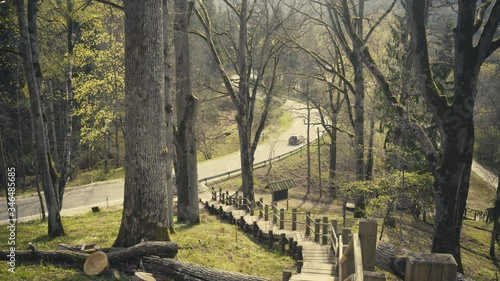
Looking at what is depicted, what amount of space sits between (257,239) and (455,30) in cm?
1016

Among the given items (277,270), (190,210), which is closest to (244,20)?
(190,210)

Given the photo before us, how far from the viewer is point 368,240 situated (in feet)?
13.4

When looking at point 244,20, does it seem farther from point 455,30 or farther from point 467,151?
point 467,151

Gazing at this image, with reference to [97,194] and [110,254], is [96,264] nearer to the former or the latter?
[110,254]

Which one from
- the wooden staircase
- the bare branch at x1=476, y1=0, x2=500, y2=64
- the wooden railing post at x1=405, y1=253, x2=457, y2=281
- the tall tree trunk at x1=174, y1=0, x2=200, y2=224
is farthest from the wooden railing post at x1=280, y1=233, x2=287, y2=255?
the wooden railing post at x1=405, y1=253, x2=457, y2=281

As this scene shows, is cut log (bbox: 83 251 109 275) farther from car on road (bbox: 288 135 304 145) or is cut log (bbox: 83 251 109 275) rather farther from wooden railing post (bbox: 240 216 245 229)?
car on road (bbox: 288 135 304 145)

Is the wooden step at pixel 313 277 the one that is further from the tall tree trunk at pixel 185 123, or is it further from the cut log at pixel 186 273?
the tall tree trunk at pixel 185 123

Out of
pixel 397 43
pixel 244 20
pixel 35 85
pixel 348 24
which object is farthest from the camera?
pixel 397 43

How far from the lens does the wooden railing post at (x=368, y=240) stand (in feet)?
13.3

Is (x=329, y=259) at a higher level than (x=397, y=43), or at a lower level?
lower

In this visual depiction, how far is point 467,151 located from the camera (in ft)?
29.5

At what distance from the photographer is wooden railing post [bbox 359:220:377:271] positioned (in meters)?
4.04

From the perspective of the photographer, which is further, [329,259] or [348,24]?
[348,24]

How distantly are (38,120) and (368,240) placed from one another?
1051cm
